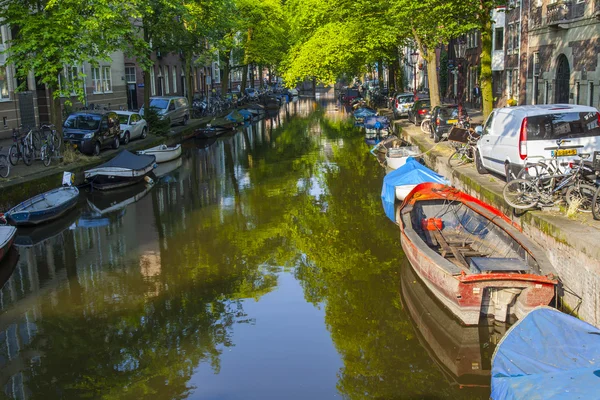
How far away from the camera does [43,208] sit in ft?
56.0

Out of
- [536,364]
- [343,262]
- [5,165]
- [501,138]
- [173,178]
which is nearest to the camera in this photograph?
[536,364]

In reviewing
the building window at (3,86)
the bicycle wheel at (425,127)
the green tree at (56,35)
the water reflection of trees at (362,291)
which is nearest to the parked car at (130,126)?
the building window at (3,86)

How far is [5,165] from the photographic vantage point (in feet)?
62.3

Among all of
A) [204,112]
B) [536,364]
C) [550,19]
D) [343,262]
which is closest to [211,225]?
[343,262]

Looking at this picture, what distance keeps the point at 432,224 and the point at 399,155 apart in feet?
33.6

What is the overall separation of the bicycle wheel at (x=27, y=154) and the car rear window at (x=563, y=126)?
620 inches

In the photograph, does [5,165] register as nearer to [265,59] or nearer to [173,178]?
[173,178]

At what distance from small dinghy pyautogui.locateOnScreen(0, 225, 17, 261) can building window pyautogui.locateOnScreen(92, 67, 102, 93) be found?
28271 millimetres

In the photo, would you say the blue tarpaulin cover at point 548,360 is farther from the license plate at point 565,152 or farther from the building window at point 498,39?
the building window at point 498,39

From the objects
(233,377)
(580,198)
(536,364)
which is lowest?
(233,377)

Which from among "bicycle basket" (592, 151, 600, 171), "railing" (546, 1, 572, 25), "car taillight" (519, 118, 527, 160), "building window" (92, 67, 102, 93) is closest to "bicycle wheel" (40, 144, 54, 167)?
"car taillight" (519, 118, 527, 160)

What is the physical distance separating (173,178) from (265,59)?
110ft

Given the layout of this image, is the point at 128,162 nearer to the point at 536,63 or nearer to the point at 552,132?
the point at 552,132

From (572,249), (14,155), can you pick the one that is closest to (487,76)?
(572,249)
